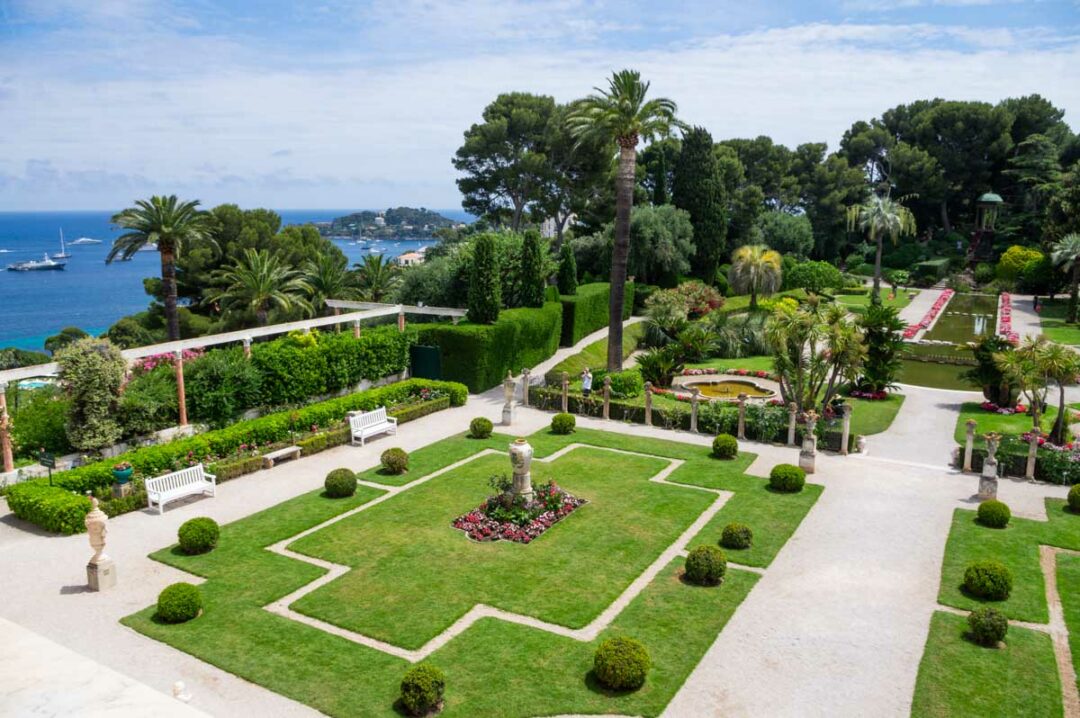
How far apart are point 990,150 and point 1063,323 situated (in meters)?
37.4

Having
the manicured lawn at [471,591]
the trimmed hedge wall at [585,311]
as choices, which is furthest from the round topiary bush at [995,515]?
the trimmed hedge wall at [585,311]

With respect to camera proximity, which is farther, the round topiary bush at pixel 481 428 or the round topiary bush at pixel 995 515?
the round topiary bush at pixel 481 428

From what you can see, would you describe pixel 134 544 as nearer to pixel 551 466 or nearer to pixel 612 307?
pixel 551 466

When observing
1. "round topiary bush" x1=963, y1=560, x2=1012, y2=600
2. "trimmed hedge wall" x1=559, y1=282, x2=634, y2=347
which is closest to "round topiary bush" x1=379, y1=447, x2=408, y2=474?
"round topiary bush" x1=963, y1=560, x2=1012, y2=600

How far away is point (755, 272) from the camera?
47.1 m

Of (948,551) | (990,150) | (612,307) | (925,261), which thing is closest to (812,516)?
(948,551)

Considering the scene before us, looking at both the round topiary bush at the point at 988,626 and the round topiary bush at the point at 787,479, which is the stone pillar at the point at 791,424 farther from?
the round topiary bush at the point at 988,626

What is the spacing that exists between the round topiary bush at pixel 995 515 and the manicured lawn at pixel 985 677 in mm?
4842

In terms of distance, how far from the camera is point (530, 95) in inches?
2266

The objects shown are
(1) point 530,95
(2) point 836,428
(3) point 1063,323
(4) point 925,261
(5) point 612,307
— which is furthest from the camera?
(4) point 925,261

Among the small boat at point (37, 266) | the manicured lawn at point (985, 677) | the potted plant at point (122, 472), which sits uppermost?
the potted plant at point (122, 472)

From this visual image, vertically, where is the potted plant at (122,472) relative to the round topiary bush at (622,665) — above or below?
above

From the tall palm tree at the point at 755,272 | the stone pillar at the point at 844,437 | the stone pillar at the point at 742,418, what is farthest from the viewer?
the tall palm tree at the point at 755,272

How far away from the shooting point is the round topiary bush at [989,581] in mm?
14828
